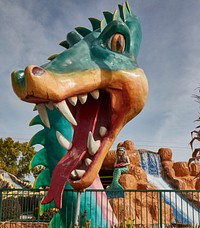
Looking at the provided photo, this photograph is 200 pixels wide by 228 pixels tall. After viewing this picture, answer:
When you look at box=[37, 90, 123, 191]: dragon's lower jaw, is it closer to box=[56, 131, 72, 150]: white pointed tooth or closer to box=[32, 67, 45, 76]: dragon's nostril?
box=[56, 131, 72, 150]: white pointed tooth

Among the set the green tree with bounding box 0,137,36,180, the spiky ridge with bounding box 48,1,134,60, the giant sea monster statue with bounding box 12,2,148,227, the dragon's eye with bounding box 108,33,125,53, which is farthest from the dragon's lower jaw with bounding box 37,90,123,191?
the green tree with bounding box 0,137,36,180

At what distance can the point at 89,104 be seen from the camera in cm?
298

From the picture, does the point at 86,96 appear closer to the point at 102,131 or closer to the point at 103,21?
the point at 102,131

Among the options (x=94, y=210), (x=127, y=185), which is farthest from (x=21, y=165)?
(x=94, y=210)

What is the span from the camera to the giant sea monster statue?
7.80 ft

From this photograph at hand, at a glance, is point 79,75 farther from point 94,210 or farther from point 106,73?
point 94,210

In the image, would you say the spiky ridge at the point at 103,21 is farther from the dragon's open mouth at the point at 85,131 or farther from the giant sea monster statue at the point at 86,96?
the dragon's open mouth at the point at 85,131

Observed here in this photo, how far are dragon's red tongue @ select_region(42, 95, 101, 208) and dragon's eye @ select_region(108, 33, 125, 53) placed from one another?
516 mm

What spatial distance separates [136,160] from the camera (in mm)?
15531

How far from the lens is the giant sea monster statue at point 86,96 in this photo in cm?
238

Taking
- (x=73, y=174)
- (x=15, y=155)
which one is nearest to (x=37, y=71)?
(x=73, y=174)

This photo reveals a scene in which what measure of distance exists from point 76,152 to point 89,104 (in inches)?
20.0

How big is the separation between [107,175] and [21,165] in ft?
31.3

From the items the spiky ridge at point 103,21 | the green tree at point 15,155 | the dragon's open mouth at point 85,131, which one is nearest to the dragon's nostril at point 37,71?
the dragon's open mouth at point 85,131
